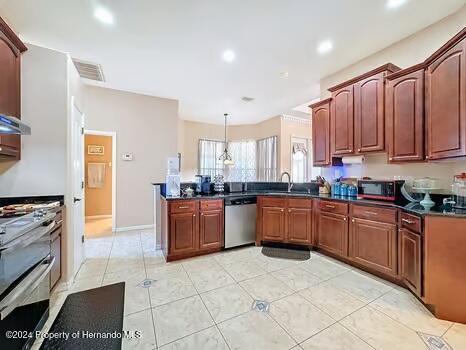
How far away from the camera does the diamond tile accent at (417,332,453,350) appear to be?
59.6 inches

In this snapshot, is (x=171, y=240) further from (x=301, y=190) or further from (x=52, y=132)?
(x=301, y=190)

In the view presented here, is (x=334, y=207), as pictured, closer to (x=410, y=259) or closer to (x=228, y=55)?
(x=410, y=259)

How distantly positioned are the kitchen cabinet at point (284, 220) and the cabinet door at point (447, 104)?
165cm

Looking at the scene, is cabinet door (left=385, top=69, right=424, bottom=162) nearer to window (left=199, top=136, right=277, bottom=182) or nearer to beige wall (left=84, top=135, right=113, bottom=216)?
window (left=199, top=136, right=277, bottom=182)

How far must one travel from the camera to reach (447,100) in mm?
2080

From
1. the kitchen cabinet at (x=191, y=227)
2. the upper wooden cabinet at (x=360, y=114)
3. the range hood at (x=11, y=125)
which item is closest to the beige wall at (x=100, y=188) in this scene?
the kitchen cabinet at (x=191, y=227)

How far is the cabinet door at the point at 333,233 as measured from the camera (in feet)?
9.45

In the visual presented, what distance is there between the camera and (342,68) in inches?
138

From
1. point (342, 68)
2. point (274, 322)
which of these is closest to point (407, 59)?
point (342, 68)

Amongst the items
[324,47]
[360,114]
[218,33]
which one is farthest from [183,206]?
[324,47]

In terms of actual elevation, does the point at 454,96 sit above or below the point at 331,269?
above

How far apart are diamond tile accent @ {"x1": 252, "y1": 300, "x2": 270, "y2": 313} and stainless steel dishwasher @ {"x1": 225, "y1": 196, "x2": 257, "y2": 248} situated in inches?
53.7

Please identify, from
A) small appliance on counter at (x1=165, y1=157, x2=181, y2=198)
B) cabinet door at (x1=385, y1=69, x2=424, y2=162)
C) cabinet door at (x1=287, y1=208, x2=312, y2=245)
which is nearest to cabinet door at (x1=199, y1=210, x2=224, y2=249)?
small appliance on counter at (x1=165, y1=157, x2=181, y2=198)

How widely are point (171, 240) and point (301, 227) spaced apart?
77.4 inches
